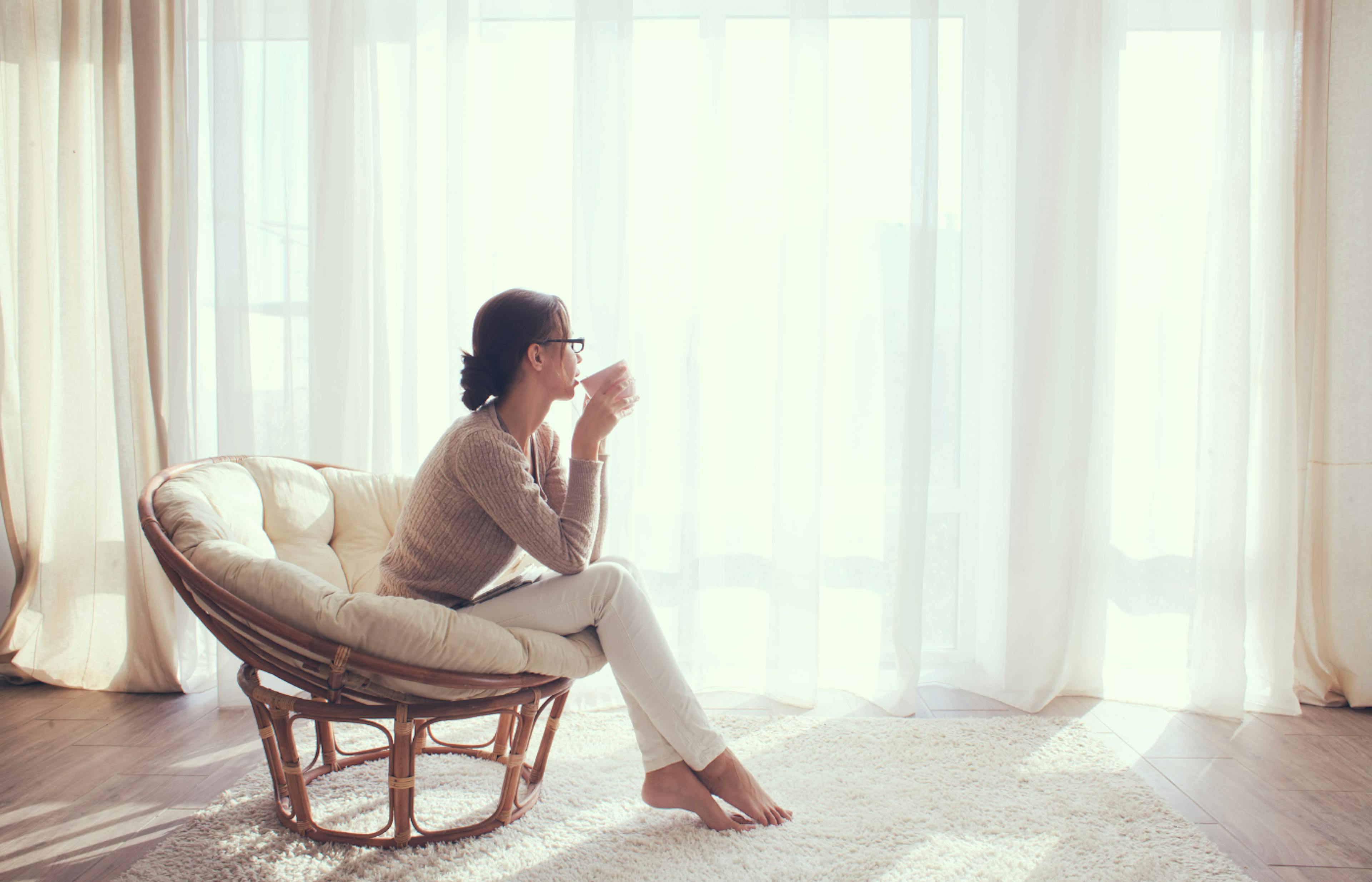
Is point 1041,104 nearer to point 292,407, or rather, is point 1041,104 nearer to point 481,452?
point 481,452

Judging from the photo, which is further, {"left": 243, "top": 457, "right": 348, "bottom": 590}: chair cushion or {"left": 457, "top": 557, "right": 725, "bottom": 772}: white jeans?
{"left": 243, "top": 457, "right": 348, "bottom": 590}: chair cushion

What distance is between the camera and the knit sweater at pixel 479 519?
156cm

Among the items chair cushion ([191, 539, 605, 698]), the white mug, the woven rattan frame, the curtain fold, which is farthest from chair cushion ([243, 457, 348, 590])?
the curtain fold

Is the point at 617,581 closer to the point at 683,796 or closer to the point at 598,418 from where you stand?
the point at 598,418

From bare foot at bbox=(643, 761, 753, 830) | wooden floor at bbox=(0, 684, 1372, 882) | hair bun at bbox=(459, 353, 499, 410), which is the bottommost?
wooden floor at bbox=(0, 684, 1372, 882)

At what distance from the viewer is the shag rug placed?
5.00ft

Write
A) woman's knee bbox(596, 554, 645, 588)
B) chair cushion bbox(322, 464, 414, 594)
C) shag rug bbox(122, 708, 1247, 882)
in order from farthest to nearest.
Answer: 1. chair cushion bbox(322, 464, 414, 594)
2. woman's knee bbox(596, 554, 645, 588)
3. shag rug bbox(122, 708, 1247, 882)

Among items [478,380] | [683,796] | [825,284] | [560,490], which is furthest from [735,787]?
[825,284]

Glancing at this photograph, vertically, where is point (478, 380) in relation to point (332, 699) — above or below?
above

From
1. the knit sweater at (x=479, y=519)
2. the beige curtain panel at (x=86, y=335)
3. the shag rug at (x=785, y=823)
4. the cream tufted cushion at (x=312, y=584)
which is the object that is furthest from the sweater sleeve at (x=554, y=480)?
the beige curtain panel at (x=86, y=335)

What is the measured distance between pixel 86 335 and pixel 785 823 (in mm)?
2346

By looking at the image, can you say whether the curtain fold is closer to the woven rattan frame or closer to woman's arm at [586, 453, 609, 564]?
woman's arm at [586, 453, 609, 564]

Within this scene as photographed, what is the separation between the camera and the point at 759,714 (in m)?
2.34

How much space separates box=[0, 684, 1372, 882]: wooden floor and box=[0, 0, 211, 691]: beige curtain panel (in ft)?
0.61
